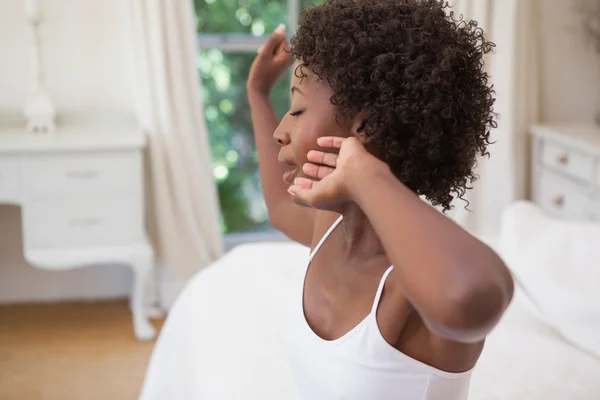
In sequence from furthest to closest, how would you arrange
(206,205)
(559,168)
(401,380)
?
(206,205), (559,168), (401,380)

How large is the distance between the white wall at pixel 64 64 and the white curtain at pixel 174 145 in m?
0.15

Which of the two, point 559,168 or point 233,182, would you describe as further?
point 233,182

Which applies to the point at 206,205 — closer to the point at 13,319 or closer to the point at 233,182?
the point at 233,182

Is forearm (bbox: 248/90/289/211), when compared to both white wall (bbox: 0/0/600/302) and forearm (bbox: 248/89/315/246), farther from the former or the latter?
white wall (bbox: 0/0/600/302)

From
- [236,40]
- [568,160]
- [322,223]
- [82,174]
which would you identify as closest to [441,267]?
[322,223]

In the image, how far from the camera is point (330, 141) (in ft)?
2.80

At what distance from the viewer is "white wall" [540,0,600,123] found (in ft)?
11.0

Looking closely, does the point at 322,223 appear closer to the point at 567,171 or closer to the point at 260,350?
the point at 260,350

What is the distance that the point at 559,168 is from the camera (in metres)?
3.05

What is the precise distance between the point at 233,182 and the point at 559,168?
64.1 inches

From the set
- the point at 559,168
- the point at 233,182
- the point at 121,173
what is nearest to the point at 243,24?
the point at 233,182

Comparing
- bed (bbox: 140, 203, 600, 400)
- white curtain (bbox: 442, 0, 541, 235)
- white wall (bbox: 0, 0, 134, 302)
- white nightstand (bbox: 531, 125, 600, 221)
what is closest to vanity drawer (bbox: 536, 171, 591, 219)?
white nightstand (bbox: 531, 125, 600, 221)

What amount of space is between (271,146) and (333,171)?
1.58 feet

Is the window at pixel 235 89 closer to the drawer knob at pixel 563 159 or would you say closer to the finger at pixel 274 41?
the drawer knob at pixel 563 159
